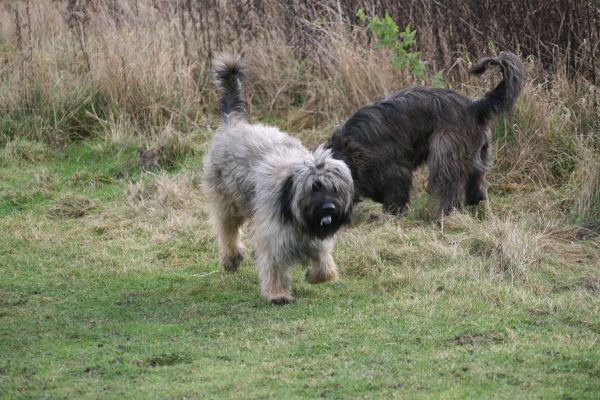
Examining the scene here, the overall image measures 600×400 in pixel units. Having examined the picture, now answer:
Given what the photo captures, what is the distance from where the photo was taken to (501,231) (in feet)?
22.4

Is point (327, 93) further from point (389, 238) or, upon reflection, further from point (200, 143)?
point (389, 238)

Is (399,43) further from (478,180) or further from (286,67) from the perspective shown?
(286,67)

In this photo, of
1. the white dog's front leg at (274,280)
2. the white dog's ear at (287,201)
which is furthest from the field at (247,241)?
the white dog's ear at (287,201)

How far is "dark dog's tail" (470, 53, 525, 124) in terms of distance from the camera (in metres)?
7.50

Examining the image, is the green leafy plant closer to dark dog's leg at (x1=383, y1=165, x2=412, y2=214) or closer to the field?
the field

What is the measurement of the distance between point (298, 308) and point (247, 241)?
2255mm

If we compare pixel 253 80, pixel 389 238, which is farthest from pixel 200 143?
pixel 389 238

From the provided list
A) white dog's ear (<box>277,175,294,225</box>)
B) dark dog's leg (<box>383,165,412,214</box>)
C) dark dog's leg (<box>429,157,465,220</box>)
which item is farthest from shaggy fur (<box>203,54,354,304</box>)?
dark dog's leg (<box>429,157,465,220</box>)

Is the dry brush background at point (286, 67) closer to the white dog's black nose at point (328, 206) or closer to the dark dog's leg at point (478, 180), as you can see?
the dark dog's leg at point (478, 180)

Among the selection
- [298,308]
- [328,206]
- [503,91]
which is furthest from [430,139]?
[298,308]

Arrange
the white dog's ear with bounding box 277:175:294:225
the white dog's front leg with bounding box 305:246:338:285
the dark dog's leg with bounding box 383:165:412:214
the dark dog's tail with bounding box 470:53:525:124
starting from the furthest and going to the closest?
1. the dark dog's leg with bounding box 383:165:412:214
2. the dark dog's tail with bounding box 470:53:525:124
3. the white dog's front leg with bounding box 305:246:338:285
4. the white dog's ear with bounding box 277:175:294:225

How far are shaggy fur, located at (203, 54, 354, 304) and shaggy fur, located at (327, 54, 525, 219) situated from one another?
1.23m

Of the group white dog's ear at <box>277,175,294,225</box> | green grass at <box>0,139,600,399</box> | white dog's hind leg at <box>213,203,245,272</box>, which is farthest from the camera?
white dog's hind leg at <box>213,203,245,272</box>

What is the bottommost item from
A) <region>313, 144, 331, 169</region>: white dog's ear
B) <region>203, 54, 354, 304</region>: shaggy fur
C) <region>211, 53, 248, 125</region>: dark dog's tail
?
<region>203, 54, 354, 304</region>: shaggy fur
